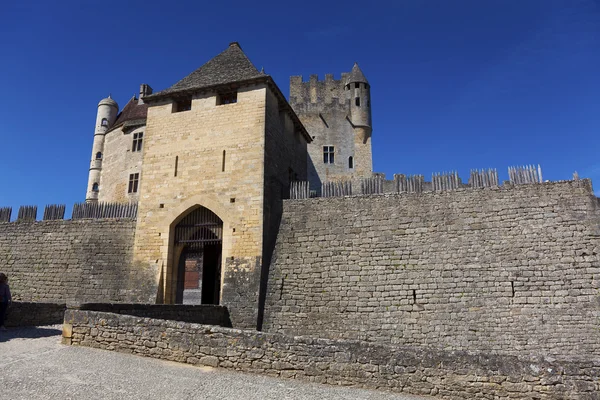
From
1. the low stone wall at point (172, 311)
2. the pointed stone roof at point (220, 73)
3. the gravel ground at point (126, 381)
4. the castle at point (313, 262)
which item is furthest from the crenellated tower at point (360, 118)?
the gravel ground at point (126, 381)

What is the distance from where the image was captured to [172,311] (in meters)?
10.9

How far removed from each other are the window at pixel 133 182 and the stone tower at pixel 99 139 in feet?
20.6

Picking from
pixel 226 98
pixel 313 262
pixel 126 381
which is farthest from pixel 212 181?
pixel 126 381

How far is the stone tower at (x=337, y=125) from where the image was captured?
1339 inches

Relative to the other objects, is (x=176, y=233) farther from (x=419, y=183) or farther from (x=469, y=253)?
(x=469, y=253)

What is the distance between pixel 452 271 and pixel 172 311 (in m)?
7.90

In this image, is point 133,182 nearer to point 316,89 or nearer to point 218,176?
point 218,176

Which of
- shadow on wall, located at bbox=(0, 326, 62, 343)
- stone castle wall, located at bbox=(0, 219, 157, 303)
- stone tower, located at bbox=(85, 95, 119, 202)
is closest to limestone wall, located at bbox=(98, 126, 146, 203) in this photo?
stone tower, located at bbox=(85, 95, 119, 202)

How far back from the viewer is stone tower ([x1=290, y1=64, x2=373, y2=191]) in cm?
3400

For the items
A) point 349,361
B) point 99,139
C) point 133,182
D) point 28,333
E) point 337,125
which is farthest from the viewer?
point 337,125

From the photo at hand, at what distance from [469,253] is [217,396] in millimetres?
8816

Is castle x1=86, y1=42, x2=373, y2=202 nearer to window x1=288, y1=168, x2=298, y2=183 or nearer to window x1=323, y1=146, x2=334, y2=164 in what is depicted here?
window x1=323, y1=146, x2=334, y2=164

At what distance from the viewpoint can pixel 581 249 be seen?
36.2ft

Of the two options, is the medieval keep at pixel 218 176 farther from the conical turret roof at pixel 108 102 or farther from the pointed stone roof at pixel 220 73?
the conical turret roof at pixel 108 102
